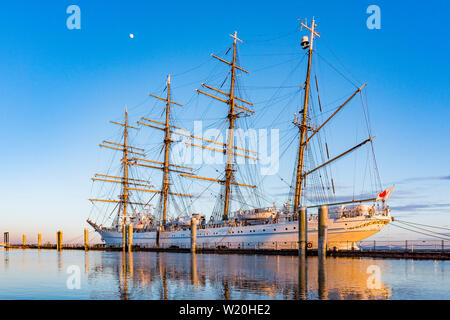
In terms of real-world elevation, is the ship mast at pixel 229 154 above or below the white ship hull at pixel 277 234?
above

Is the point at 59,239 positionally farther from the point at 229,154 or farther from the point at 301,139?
the point at 301,139

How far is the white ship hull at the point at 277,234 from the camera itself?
4691 cm

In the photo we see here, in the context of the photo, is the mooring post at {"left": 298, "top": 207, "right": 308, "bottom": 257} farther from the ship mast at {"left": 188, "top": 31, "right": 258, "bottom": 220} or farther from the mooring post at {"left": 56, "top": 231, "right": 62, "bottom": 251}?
the mooring post at {"left": 56, "top": 231, "right": 62, "bottom": 251}

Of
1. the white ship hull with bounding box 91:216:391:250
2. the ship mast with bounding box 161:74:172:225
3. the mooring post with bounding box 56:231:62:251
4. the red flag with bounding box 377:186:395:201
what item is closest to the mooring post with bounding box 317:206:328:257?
the red flag with bounding box 377:186:395:201

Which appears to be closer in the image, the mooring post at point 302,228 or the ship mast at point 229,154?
the mooring post at point 302,228

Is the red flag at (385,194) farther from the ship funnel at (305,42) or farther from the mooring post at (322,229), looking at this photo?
the ship funnel at (305,42)

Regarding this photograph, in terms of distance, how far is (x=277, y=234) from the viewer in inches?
2142

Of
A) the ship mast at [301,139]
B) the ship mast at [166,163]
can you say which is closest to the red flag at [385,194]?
the ship mast at [301,139]

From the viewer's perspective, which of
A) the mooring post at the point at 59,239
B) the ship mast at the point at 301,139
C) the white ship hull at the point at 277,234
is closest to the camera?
the white ship hull at the point at 277,234

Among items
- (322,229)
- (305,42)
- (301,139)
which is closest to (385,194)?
(322,229)

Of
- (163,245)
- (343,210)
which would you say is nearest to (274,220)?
(343,210)

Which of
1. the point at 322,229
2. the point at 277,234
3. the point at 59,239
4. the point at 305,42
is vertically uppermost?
the point at 305,42
